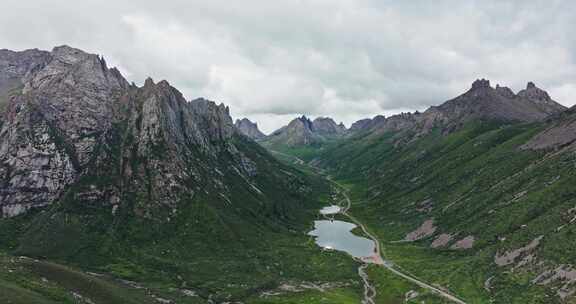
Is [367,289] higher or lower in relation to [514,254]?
lower

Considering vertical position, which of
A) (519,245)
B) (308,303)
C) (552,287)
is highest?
(519,245)

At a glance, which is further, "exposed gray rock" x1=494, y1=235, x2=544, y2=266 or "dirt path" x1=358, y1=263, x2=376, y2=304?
"exposed gray rock" x1=494, y1=235, x2=544, y2=266

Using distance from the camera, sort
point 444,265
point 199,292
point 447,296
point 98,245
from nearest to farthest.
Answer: point 447,296 → point 199,292 → point 444,265 → point 98,245

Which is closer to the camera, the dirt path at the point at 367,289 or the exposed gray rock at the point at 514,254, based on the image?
the dirt path at the point at 367,289

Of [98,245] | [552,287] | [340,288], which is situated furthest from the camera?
[98,245]

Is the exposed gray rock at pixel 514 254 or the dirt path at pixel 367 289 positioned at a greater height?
the exposed gray rock at pixel 514 254

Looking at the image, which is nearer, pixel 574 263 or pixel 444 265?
pixel 574 263

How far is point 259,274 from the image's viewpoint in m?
184

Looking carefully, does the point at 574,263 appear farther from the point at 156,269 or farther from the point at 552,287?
the point at 156,269

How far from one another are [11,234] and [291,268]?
13234 centimetres

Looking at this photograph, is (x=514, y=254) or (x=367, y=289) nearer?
(x=514, y=254)

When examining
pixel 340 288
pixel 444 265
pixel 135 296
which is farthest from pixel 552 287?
pixel 135 296

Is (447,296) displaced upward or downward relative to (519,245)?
downward

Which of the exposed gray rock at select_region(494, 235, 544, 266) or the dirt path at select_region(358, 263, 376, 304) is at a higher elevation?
the exposed gray rock at select_region(494, 235, 544, 266)
